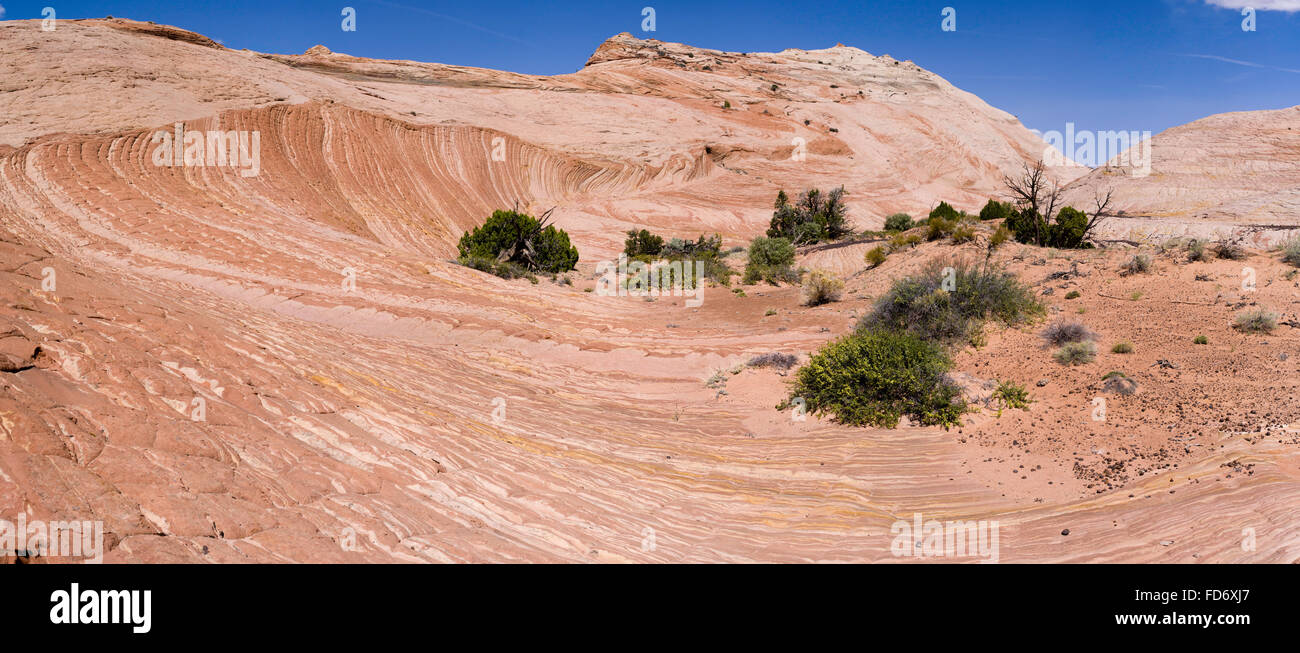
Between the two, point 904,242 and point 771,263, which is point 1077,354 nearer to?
point 904,242

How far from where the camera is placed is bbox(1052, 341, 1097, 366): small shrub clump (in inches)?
416

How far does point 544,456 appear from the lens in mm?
7367

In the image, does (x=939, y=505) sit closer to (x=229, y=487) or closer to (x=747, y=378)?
(x=747, y=378)

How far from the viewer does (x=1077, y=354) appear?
34.9 ft

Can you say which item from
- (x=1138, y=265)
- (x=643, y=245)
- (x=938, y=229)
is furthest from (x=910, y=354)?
(x=643, y=245)

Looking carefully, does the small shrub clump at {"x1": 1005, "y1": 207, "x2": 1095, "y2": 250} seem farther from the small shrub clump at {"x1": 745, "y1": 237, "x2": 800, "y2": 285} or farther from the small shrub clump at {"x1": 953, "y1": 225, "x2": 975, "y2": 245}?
the small shrub clump at {"x1": 745, "y1": 237, "x2": 800, "y2": 285}

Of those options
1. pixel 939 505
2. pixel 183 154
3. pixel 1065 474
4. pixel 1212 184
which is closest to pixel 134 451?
pixel 939 505

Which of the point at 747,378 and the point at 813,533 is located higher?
the point at 747,378

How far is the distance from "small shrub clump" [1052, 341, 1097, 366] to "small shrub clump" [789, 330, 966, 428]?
64.0 inches

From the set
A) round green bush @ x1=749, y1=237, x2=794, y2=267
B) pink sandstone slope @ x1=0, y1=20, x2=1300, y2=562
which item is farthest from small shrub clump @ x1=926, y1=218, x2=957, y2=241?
round green bush @ x1=749, y1=237, x2=794, y2=267

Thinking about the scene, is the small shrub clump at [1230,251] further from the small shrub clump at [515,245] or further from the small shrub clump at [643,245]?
the small shrub clump at [643,245]

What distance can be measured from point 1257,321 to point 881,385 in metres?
5.88
